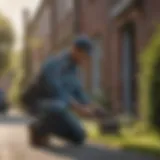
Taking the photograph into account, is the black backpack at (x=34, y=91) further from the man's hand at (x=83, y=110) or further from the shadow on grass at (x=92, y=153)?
the shadow on grass at (x=92, y=153)

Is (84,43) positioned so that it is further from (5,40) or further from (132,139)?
(132,139)

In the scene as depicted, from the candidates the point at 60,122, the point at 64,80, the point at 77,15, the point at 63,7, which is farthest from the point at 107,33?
the point at 60,122

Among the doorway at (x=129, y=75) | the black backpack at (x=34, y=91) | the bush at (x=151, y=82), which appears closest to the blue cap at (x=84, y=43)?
the black backpack at (x=34, y=91)

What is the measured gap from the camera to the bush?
681 cm

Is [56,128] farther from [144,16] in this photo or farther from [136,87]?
[144,16]

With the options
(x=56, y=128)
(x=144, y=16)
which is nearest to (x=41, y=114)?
(x=56, y=128)

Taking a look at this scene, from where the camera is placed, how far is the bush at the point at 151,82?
268 inches

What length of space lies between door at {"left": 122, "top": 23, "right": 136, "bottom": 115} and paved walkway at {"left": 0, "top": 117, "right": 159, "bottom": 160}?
0.54m

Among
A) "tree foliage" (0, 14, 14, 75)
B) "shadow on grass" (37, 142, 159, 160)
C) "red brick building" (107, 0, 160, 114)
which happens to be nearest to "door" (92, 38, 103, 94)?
"red brick building" (107, 0, 160, 114)

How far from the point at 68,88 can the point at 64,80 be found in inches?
3.1

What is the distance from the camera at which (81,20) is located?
270 inches

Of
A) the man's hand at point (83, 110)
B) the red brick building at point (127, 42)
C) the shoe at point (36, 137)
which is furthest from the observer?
the red brick building at point (127, 42)

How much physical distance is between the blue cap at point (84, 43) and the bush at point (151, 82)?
0.47 m

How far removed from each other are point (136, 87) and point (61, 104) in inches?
27.3
